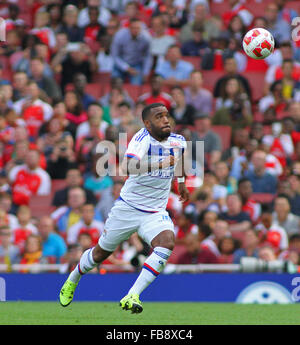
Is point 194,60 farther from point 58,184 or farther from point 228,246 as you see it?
point 228,246

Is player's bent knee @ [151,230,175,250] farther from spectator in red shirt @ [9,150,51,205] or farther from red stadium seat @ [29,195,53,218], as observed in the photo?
spectator in red shirt @ [9,150,51,205]

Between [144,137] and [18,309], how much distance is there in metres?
2.98

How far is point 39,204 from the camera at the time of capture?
16.3m

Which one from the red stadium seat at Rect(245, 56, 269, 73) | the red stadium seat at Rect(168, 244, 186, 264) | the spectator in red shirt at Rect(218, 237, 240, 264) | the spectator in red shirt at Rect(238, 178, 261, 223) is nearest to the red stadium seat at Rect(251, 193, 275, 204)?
the spectator in red shirt at Rect(238, 178, 261, 223)

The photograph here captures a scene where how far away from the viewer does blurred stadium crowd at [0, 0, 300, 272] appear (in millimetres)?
14734

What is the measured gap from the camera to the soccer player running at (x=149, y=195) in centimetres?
996

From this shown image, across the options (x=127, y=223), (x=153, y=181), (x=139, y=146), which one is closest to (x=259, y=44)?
(x=153, y=181)

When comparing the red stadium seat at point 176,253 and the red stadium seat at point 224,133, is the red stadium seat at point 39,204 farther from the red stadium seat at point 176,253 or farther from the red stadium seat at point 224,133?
the red stadium seat at point 224,133

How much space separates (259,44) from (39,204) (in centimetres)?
573

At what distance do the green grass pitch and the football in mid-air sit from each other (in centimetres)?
345

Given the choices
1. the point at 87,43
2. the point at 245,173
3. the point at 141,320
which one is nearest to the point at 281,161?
the point at 245,173

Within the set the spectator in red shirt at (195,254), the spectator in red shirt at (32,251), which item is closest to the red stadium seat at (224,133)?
the spectator in red shirt at (195,254)

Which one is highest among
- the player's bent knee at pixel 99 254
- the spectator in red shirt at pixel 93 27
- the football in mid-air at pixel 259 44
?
the spectator in red shirt at pixel 93 27

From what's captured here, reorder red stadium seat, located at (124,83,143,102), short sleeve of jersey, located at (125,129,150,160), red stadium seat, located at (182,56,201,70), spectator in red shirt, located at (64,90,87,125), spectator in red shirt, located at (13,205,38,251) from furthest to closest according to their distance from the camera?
red stadium seat, located at (182,56,201,70) < red stadium seat, located at (124,83,143,102) < spectator in red shirt, located at (64,90,87,125) < spectator in red shirt, located at (13,205,38,251) < short sleeve of jersey, located at (125,129,150,160)
